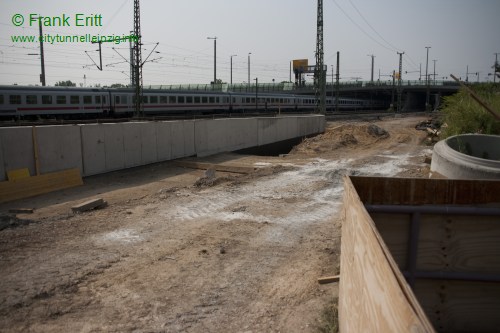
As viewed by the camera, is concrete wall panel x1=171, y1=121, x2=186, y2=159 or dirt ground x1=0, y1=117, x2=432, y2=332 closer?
dirt ground x1=0, y1=117, x2=432, y2=332

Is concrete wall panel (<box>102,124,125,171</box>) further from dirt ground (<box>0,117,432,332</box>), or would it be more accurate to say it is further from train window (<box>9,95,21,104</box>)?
train window (<box>9,95,21,104</box>)

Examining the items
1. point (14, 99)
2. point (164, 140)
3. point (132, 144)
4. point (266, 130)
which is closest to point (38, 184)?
point (132, 144)

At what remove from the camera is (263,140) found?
23047 mm

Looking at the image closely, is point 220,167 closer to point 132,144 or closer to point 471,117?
point 132,144

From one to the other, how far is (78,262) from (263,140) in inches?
689

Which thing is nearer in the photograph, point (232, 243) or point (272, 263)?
point (272, 263)

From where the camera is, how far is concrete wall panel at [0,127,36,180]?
1072 cm

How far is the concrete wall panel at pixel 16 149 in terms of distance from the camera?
1072cm

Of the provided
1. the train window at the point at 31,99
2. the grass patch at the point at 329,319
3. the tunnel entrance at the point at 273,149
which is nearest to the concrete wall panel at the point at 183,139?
the tunnel entrance at the point at 273,149

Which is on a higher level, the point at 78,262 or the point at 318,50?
the point at 318,50

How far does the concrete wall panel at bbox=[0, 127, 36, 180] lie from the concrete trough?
10.7 meters

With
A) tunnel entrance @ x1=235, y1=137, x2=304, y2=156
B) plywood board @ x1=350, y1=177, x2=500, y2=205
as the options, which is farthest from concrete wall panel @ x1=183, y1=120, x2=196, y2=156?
plywood board @ x1=350, y1=177, x2=500, y2=205

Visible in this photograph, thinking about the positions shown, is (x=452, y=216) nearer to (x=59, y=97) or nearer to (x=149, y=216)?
(x=149, y=216)

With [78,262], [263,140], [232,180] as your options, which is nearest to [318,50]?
[263,140]
